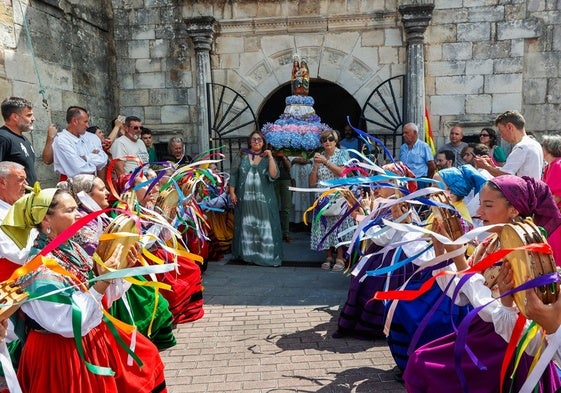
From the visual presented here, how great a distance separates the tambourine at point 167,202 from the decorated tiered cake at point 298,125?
2.71m

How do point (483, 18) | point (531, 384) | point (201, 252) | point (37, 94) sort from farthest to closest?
point (483, 18) → point (37, 94) → point (201, 252) → point (531, 384)

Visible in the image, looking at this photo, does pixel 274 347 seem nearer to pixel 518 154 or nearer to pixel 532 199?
pixel 532 199

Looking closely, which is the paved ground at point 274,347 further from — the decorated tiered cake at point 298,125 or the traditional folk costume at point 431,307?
the decorated tiered cake at point 298,125

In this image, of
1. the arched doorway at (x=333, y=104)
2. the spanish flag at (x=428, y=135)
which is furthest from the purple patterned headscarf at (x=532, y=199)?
the arched doorway at (x=333, y=104)

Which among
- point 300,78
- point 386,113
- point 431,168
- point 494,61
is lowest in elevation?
point 431,168

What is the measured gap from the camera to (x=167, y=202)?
4348 mm

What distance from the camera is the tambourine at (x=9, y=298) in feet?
6.04

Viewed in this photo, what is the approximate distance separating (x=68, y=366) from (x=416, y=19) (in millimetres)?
7508

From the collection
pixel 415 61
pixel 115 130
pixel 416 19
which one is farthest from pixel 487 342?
pixel 416 19

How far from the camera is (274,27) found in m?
8.55

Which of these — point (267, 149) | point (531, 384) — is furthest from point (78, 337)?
point (267, 149)

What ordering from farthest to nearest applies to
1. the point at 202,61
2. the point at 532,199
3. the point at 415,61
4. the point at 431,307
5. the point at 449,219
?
1. the point at 202,61
2. the point at 415,61
3. the point at 431,307
4. the point at 449,219
5. the point at 532,199

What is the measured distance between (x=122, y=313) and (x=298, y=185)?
18.5 ft

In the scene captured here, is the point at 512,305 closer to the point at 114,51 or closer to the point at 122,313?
the point at 122,313
